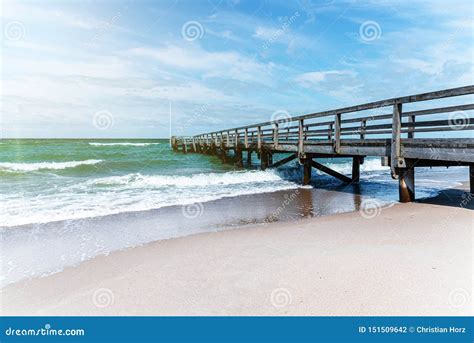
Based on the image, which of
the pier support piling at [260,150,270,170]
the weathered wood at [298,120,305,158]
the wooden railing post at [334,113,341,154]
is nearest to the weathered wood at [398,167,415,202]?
the wooden railing post at [334,113,341,154]

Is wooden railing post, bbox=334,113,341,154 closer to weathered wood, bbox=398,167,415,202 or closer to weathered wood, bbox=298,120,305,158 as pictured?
weathered wood, bbox=298,120,305,158

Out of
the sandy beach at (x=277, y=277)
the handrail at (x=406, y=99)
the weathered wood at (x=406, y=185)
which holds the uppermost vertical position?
the handrail at (x=406, y=99)

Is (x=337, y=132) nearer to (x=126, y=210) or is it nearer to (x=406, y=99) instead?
(x=406, y=99)

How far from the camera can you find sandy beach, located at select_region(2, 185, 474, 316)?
3.00 meters

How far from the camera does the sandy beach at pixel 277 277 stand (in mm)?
3002

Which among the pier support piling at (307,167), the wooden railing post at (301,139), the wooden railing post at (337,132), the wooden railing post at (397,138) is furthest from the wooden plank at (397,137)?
the pier support piling at (307,167)

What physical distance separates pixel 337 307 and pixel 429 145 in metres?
5.40

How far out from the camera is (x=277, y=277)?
11.9 feet

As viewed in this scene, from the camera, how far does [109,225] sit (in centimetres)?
678

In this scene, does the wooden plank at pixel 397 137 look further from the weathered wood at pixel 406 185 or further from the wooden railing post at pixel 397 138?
the weathered wood at pixel 406 185
